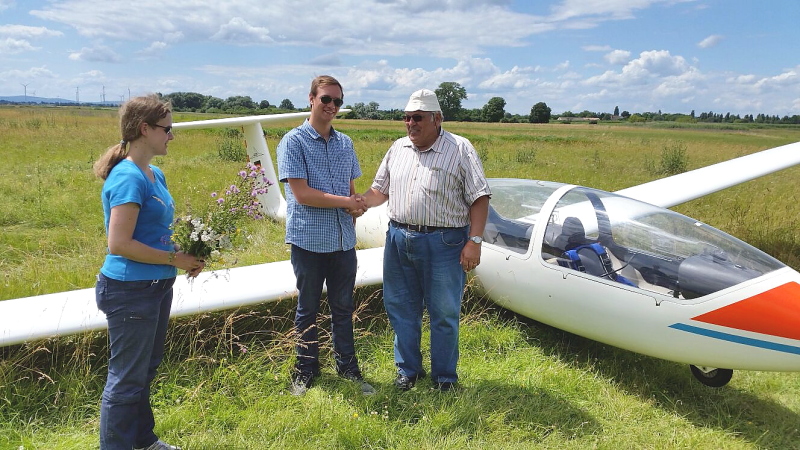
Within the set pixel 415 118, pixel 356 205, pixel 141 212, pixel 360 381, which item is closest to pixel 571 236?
pixel 415 118

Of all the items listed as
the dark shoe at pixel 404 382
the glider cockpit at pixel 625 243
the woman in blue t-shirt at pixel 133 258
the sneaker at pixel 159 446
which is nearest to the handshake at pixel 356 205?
the woman in blue t-shirt at pixel 133 258

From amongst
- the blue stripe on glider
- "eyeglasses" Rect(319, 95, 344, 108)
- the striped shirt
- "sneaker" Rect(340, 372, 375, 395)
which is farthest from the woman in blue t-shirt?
the blue stripe on glider

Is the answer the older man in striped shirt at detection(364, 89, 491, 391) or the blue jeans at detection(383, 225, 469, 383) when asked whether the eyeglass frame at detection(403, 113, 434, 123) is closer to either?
the older man in striped shirt at detection(364, 89, 491, 391)

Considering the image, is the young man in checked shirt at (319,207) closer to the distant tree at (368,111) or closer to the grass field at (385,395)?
the grass field at (385,395)

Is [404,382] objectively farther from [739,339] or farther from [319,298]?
[739,339]

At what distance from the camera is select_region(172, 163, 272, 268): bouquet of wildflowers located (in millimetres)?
2320

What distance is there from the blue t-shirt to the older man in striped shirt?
1230 millimetres

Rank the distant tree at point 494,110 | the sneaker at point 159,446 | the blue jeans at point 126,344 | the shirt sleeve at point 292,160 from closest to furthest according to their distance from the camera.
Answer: the blue jeans at point 126,344
the sneaker at point 159,446
the shirt sleeve at point 292,160
the distant tree at point 494,110

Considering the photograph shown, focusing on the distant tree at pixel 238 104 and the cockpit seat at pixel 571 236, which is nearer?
the cockpit seat at pixel 571 236

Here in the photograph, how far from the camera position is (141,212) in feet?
7.23

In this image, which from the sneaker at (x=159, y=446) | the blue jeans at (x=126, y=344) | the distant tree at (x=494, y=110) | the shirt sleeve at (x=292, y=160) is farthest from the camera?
the distant tree at (x=494, y=110)

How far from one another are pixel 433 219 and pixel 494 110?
81.3 m

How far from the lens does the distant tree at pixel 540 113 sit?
81.7 m

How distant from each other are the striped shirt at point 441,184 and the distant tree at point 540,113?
272ft
